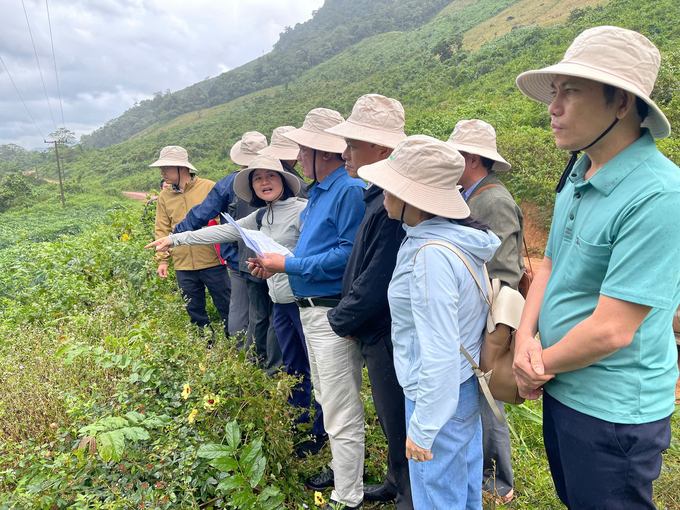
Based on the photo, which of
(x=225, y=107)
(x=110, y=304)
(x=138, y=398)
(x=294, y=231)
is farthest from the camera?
(x=225, y=107)

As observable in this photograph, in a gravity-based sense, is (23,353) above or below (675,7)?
below

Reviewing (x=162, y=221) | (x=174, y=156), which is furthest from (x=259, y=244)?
(x=174, y=156)

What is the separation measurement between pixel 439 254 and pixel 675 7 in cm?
2133

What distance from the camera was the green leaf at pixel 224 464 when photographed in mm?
1946

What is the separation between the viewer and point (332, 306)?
231 centimetres

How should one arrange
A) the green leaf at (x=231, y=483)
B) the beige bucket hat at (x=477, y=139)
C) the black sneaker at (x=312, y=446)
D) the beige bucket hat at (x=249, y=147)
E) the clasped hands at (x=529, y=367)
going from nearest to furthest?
the clasped hands at (x=529, y=367) → the green leaf at (x=231, y=483) → the beige bucket hat at (x=477, y=139) → the black sneaker at (x=312, y=446) → the beige bucket hat at (x=249, y=147)

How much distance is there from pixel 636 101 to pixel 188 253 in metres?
3.81

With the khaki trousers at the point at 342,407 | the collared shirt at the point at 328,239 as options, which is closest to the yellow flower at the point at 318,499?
the khaki trousers at the point at 342,407

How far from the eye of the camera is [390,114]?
2.25 meters

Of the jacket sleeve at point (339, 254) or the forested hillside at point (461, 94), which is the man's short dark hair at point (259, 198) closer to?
the jacket sleeve at point (339, 254)

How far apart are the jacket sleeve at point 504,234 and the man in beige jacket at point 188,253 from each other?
111 inches

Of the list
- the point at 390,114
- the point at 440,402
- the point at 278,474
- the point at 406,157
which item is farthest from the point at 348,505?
the point at 390,114

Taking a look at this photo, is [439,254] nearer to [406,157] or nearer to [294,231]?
[406,157]

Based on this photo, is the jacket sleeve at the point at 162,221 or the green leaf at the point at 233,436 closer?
the green leaf at the point at 233,436
